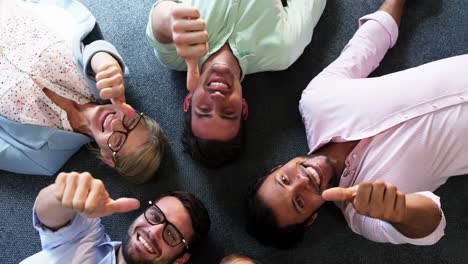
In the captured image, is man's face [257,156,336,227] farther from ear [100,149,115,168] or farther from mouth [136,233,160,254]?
ear [100,149,115,168]

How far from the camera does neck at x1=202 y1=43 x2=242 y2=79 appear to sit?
1368mm

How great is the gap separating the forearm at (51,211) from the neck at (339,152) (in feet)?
2.68

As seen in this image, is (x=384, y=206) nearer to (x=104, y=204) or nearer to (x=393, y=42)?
(x=104, y=204)

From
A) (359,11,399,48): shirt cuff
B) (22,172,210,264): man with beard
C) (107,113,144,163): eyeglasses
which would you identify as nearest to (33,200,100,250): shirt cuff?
(22,172,210,264): man with beard

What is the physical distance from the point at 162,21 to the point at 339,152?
74cm

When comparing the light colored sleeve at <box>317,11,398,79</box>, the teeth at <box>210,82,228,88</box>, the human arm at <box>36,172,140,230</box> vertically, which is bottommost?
the human arm at <box>36,172,140,230</box>

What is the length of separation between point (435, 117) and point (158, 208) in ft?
3.00

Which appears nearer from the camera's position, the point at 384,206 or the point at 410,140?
the point at 384,206

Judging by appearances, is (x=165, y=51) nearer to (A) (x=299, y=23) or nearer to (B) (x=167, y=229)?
(A) (x=299, y=23)

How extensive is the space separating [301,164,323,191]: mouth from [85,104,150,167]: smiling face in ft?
1.76

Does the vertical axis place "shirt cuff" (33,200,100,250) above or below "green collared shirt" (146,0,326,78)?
below

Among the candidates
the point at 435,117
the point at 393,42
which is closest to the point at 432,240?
the point at 435,117

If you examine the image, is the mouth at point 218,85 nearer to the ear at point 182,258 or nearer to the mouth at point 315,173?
the mouth at point 315,173

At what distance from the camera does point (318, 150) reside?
1329 mm
